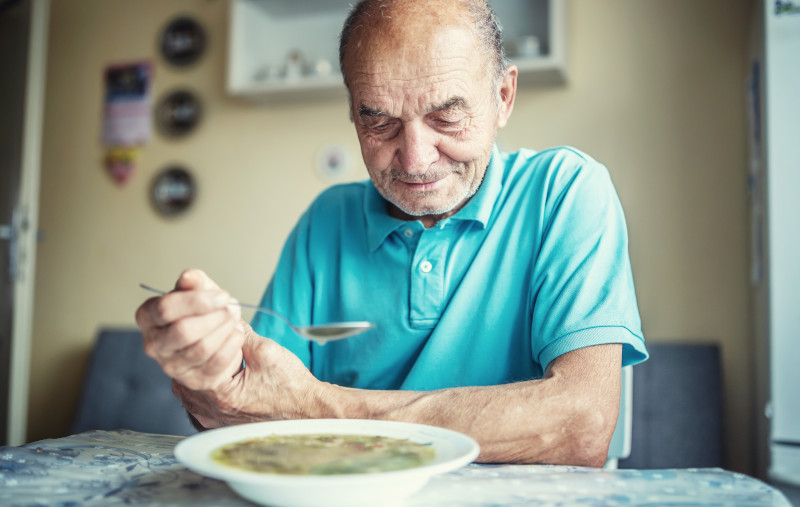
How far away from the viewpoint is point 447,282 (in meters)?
1.28

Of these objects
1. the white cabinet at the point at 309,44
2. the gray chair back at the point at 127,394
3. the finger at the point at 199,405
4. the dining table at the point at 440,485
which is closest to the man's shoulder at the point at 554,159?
the dining table at the point at 440,485

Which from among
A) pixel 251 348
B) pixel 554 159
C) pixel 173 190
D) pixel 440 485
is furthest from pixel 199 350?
pixel 173 190

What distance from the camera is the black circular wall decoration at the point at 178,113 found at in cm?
309

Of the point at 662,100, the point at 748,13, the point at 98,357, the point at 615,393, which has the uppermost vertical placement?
the point at 748,13

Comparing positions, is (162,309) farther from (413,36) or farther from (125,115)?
(125,115)

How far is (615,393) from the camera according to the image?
100 cm

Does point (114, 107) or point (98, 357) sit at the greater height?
point (114, 107)

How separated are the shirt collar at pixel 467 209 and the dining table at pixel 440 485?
1.76ft

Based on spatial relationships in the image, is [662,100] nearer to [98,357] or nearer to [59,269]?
[98,357]

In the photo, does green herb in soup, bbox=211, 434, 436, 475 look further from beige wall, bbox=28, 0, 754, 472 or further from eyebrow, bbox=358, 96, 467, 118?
beige wall, bbox=28, 0, 754, 472

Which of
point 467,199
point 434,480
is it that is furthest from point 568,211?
point 434,480

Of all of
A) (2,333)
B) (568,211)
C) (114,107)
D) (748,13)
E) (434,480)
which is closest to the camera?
(434,480)

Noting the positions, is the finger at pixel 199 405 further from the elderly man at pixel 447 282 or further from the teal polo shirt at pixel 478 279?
the teal polo shirt at pixel 478 279

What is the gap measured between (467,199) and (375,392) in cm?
53
